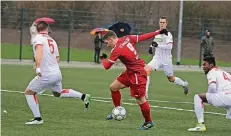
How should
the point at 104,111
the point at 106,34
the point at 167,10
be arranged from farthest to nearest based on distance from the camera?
1. the point at 167,10
2. the point at 104,111
3. the point at 106,34

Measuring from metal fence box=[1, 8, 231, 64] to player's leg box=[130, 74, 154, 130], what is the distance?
2855 centimetres

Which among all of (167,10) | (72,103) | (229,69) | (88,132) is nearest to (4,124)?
(88,132)

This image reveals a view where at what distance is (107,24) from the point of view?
44625 millimetres

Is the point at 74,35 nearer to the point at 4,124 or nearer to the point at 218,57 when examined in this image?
the point at 218,57

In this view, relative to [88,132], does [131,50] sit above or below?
above

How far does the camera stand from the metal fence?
42366 mm

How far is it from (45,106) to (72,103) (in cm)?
111

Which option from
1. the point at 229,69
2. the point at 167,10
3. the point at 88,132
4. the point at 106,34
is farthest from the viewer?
the point at 167,10

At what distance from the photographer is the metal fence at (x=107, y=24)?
42.4 m

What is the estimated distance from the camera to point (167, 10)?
180 feet

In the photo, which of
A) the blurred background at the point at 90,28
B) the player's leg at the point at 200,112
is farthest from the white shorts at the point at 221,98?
the blurred background at the point at 90,28

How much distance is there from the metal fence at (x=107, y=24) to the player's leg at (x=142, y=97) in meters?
28.6

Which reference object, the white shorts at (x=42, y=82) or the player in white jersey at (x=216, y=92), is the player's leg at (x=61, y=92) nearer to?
the white shorts at (x=42, y=82)

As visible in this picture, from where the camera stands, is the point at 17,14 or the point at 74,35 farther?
the point at 74,35
